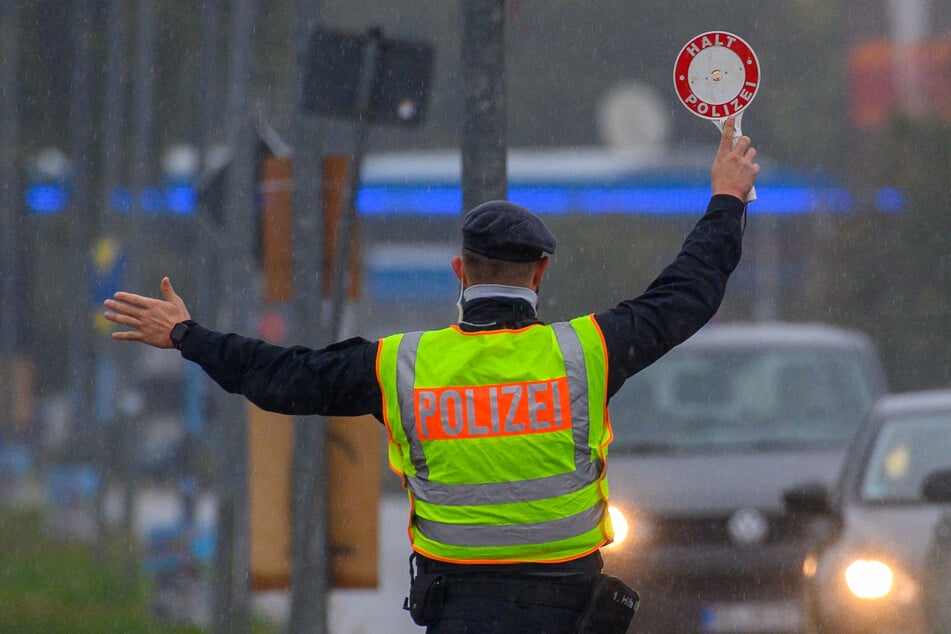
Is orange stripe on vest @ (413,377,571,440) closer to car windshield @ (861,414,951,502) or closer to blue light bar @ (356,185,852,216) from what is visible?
car windshield @ (861,414,951,502)

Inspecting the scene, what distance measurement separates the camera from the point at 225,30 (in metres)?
24.3

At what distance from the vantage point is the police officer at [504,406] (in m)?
3.86

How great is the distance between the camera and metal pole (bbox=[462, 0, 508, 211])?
19.1 ft

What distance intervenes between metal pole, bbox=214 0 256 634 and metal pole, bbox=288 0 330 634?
1.37 meters

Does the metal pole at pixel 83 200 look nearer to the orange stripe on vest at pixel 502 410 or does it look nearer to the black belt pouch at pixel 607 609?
the orange stripe on vest at pixel 502 410

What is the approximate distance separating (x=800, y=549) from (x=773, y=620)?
1.34ft

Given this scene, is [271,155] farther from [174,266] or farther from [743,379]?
[174,266]

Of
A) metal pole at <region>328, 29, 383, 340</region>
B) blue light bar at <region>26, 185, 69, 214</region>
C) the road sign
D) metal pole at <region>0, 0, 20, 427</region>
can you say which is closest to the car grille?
metal pole at <region>328, 29, 383, 340</region>

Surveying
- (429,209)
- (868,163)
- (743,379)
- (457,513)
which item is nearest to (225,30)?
(429,209)

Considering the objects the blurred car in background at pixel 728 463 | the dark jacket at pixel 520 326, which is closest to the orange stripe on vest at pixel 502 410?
the dark jacket at pixel 520 326

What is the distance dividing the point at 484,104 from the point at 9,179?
983 inches

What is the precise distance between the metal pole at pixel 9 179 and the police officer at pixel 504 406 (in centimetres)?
2461

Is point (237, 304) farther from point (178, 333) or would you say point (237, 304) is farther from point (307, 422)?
point (178, 333)

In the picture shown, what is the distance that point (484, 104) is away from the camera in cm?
586
